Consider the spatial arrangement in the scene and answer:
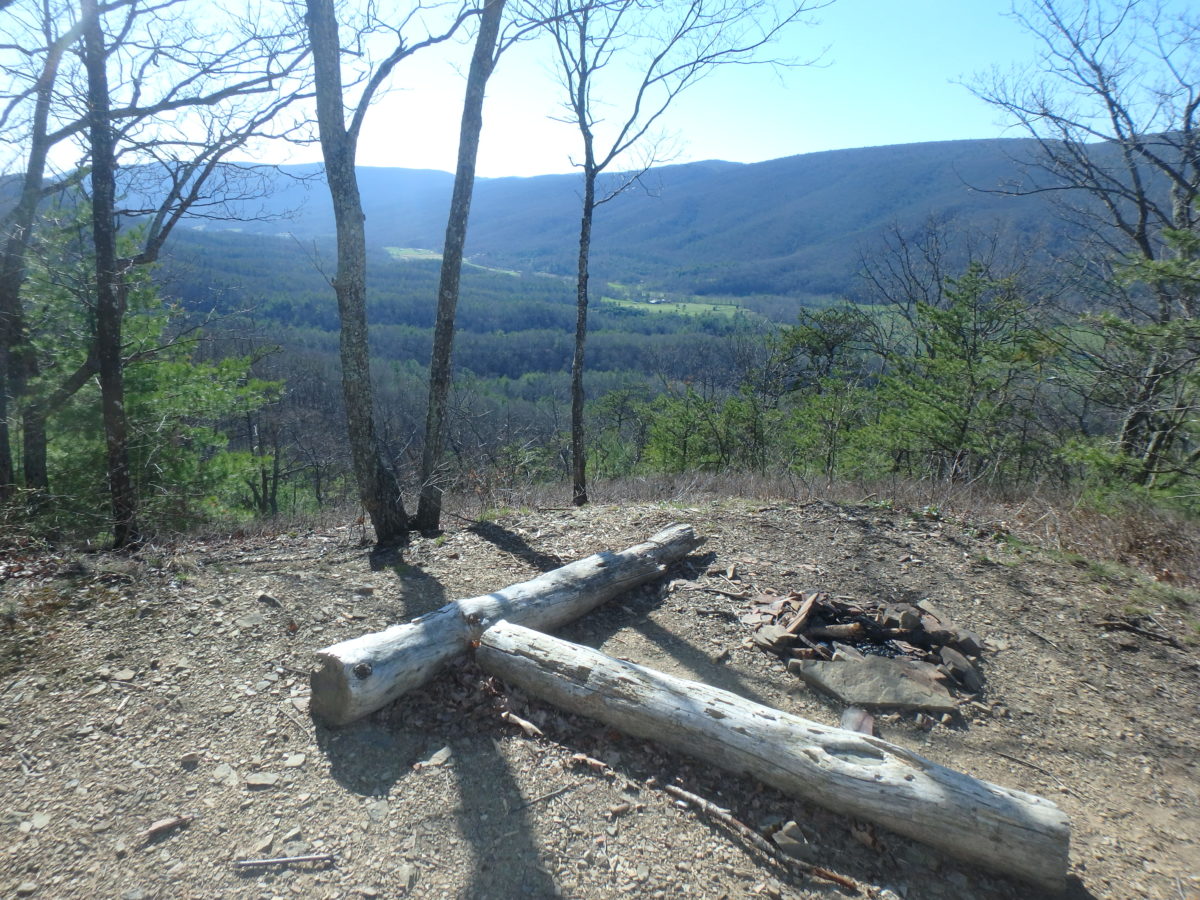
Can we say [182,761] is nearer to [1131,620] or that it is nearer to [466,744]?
[466,744]

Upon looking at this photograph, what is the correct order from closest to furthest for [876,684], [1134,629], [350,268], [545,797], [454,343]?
[545,797]
[876,684]
[1134,629]
[350,268]
[454,343]

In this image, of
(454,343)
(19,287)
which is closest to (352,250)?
(19,287)

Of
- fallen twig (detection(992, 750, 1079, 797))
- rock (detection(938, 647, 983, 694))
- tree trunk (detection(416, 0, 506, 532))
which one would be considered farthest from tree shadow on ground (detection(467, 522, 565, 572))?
fallen twig (detection(992, 750, 1079, 797))

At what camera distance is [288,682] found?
359cm

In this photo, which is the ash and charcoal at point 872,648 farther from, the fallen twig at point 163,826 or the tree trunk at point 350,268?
the tree trunk at point 350,268

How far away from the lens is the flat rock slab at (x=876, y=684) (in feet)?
12.1

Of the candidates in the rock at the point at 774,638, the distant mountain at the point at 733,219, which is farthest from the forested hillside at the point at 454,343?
the distant mountain at the point at 733,219

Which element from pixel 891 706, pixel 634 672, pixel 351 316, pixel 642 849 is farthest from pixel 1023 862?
pixel 351 316

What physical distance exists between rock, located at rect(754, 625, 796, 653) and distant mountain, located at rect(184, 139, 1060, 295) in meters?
66.2

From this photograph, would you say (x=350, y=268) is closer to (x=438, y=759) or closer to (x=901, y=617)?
(x=438, y=759)

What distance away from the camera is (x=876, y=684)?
3.80 metres

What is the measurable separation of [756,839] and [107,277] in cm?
609

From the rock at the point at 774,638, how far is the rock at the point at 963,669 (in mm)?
891

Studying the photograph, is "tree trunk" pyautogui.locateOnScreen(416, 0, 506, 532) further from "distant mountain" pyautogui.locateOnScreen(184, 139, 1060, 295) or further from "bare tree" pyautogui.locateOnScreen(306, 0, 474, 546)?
"distant mountain" pyautogui.locateOnScreen(184, 139, 1060, 295)
